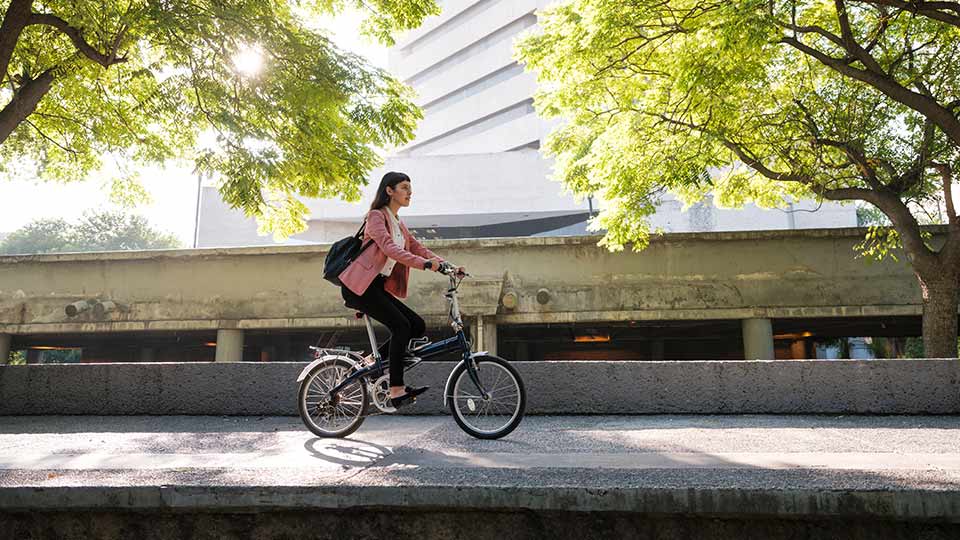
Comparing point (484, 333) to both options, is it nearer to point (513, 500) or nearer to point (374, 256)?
point (374, 256)

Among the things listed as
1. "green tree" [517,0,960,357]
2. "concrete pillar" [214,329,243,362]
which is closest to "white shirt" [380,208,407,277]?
"green tree" [517,0,960,357]

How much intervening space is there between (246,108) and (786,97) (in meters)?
10.0

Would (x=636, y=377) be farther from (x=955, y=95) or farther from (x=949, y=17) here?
(x=955, y=95)

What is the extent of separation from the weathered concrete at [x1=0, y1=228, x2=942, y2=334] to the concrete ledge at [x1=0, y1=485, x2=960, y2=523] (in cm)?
1593

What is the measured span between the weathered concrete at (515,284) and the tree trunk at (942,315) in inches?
249

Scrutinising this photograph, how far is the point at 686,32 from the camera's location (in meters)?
10.3

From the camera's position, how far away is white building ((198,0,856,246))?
42375mm

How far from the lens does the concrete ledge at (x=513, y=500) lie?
8.66 ft

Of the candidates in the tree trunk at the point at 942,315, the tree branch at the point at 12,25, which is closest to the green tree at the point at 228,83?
the tree branch at the point at 12,25

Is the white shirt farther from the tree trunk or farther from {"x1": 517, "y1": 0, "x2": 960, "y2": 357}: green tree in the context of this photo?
the tree trunk

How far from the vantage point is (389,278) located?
199 inches

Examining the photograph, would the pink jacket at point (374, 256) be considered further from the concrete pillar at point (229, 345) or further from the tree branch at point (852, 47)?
the concrete pillar at point (229, 345)

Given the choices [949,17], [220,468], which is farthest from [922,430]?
[949,17]

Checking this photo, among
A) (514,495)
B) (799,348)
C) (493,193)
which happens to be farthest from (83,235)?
(514,495)
